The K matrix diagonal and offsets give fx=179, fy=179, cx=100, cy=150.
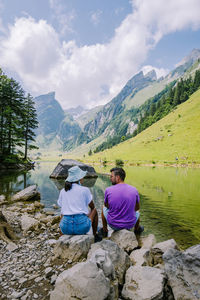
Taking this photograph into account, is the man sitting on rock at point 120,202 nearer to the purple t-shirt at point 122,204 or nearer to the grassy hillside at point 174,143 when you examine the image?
the purple t-shirt at point 122,204

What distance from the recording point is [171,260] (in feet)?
15.3

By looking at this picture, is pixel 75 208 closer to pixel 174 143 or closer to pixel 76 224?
pixel 76 224

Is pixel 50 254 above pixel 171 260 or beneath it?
beneath

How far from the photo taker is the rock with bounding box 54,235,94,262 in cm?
556

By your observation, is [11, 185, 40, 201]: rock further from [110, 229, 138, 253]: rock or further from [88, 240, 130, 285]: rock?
[88, 240, 130, 285]: rock

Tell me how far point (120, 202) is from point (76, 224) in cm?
180

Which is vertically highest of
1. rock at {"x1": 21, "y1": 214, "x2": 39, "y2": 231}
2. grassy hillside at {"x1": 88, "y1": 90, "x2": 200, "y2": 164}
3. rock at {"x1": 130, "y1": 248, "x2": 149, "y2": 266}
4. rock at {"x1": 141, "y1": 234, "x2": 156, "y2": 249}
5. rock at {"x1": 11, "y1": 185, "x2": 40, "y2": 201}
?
grassy hillside at {"x1": 88, "y1": 90, "x2": 200, "y2": 164}

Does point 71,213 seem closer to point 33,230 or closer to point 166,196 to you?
point 33,230

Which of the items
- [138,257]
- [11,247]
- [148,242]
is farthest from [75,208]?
[148,242]

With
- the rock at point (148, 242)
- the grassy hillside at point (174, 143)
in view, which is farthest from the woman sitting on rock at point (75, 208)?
the grassy hillside at point (174, 143)

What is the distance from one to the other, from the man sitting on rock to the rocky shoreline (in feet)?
1.74

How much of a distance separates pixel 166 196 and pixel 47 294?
16671mm

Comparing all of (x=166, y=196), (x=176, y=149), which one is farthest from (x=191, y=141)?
(x=166, y=196)

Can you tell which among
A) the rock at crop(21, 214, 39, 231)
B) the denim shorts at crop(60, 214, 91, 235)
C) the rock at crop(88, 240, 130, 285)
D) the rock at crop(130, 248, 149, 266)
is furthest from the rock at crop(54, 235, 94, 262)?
the rock at crop(21, 214, 39, 231)
